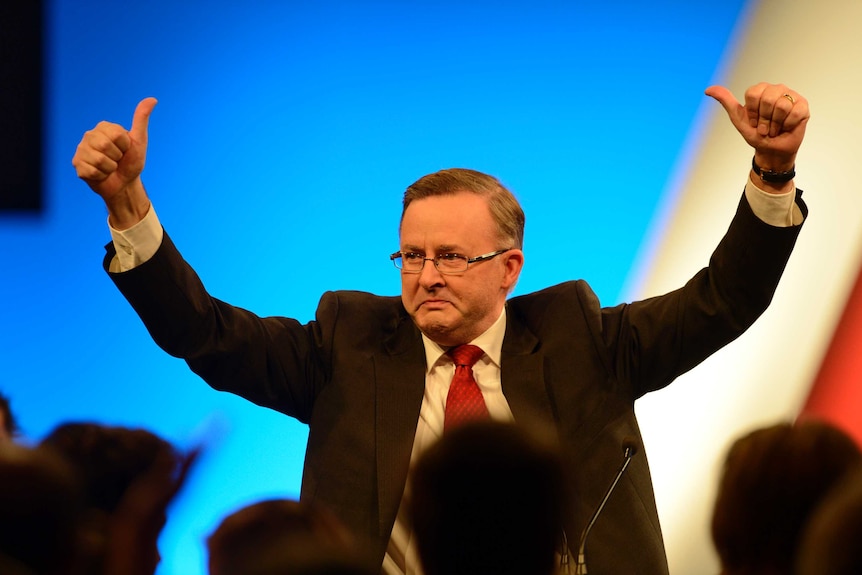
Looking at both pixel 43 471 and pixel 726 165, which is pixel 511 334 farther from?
pixel 43 471

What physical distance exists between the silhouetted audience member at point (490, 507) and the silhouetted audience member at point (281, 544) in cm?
12

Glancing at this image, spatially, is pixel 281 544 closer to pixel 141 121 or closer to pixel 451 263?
pixel 141 121

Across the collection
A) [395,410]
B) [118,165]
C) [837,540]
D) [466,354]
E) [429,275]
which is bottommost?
[837,540]

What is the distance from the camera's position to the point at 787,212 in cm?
246

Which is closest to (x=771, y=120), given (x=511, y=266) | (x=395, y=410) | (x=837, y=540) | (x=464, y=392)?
(x=511, y=266)

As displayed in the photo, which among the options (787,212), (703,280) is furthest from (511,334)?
(787,212)

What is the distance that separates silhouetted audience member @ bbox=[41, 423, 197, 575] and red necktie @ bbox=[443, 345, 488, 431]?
107cm

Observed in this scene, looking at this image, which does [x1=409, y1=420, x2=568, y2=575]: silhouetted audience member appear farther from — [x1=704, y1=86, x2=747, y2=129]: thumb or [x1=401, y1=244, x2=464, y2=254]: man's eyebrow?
[x1=401, y1=244, x2=464, y2=254]: man's eyebrow

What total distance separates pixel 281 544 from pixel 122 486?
1.60ft

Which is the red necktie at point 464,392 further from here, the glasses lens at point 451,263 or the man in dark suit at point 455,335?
the glasses lens at point 451,263

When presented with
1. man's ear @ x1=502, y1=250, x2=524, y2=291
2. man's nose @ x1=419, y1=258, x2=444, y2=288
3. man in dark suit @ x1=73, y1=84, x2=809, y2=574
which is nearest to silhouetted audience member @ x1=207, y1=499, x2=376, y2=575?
man in dark suit @ x1=73, y1=84, x2=809, y2=574

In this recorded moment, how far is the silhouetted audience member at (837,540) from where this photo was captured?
3.60 ft

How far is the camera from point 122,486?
157cm

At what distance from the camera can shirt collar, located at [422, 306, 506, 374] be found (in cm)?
275
